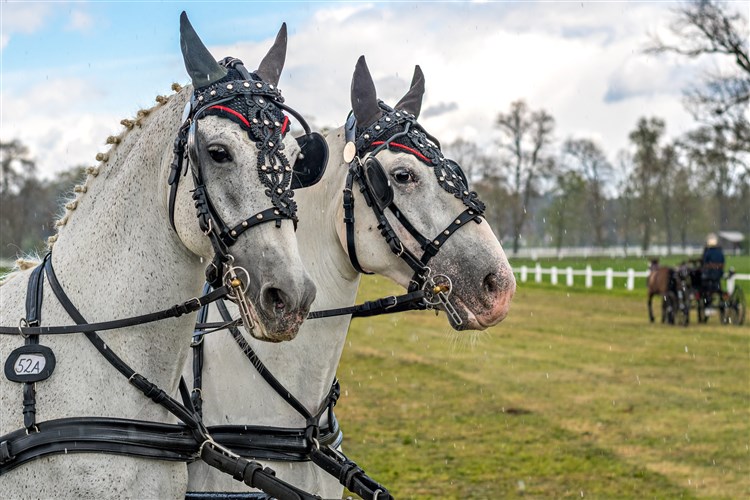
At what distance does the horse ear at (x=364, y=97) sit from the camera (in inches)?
164

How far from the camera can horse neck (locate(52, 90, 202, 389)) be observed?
3010 mm

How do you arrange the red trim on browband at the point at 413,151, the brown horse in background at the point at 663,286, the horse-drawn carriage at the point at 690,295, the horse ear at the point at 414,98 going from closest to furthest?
the red trim on browband at the point at 413,151 < the horse ear at the point at 414,98 < the horse-drawn carriage at the point at 690,295 < the brown horse in background at the point at 663,286

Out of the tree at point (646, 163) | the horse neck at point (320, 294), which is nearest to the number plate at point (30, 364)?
the horse neck at point (320, 294)

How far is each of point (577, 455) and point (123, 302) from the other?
6.87 meters

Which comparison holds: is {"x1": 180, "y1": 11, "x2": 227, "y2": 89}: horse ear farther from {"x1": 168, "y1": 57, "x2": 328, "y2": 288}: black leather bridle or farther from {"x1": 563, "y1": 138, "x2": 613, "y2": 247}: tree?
{"x1": 563, "y1": 138, "x2": 613, "y2": 247}: tree

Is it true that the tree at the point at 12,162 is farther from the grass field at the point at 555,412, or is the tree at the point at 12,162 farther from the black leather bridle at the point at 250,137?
the black leather bridle at the point at 250,137

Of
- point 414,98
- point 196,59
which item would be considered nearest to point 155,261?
point 196,59

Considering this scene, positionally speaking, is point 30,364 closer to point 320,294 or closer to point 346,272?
point 320,294

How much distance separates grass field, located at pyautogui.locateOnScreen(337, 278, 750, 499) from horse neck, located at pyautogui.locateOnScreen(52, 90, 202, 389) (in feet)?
5.46

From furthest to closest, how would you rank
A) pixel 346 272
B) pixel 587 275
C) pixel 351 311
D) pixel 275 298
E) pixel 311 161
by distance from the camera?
pixel 587 275 → pixel 346 272 → pixel 351 311 → pixel 311 161 → pixel 275 298

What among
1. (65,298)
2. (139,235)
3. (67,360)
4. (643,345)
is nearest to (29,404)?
(67,360)

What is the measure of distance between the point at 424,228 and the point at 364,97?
0.81m

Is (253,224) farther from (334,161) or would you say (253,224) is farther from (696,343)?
(696,343)

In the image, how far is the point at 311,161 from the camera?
359 cm
